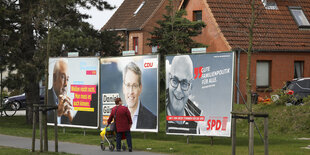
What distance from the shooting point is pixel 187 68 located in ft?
67.8

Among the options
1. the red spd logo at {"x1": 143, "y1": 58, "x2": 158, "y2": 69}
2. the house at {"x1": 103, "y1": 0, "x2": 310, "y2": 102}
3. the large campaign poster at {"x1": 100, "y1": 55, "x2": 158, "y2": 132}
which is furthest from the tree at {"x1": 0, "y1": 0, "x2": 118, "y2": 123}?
the red spd logo at {"x1": 143, "y1": 58, "x2": 158, "y2": 69}

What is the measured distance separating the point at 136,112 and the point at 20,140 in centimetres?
399

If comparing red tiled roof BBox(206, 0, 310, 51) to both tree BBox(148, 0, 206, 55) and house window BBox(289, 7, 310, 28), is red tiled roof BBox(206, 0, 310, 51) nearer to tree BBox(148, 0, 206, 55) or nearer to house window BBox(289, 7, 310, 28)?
house window BBox(289, 7, 310, 28)

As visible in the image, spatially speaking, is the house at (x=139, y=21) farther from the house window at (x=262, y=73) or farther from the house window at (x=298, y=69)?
the house window at (x=298, y=69)

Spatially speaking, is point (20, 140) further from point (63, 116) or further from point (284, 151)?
point (284, 151)

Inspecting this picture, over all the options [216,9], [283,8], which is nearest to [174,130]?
[216,9]

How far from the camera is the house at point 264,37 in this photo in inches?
1499

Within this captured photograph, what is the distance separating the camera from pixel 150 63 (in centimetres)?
2200

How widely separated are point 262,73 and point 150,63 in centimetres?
1824

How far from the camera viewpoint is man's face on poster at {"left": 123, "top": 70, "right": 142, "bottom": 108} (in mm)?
22453

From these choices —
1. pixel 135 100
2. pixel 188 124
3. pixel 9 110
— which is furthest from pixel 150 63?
pixel 9 110

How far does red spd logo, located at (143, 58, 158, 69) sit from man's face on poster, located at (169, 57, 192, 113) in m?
0.90

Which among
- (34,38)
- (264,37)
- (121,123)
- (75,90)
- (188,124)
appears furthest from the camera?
(264,37)

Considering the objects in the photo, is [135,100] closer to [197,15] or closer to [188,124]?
[188,124]
